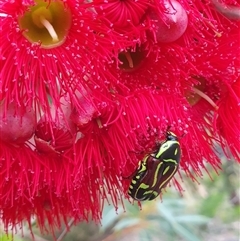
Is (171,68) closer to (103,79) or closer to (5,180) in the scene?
(103,79)

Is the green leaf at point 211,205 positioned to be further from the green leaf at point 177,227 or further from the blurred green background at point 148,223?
the green leaf at point 177,227

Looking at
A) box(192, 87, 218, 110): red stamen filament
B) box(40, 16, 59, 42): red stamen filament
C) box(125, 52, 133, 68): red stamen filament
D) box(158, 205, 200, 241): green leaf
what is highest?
box(40, 16, 59, 42): red stamen filament

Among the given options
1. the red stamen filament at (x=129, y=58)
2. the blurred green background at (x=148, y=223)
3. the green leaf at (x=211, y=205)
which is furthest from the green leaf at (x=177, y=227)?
the red stamen filament at (x=129, y=58)

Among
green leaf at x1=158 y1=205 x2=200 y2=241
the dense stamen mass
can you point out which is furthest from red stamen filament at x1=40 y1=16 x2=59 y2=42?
green leaf at x1=158 y1=205 x2=200 y2=241

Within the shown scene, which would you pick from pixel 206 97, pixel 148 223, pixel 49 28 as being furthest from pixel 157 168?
pixel 148 223

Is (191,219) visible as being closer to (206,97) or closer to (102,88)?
(206,97)

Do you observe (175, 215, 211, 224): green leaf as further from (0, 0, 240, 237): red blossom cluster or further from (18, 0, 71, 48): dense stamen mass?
(18, 0, 71, 48): dense stamen mass
